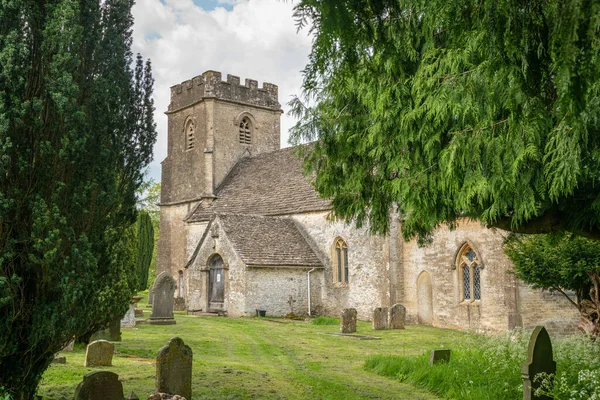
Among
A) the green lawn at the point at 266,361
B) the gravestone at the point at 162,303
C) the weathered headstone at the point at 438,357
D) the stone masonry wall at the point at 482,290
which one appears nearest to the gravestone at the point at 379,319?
the green lawn at the point at 266,361

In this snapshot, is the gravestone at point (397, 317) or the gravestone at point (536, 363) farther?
the gravestone at point (397, 317)

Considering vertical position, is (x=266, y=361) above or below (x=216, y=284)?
below

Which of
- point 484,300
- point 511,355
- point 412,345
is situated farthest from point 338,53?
point 484,300

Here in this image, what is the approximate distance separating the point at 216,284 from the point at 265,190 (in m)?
6.73

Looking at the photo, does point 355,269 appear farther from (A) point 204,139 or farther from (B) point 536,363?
(B) point 536,363

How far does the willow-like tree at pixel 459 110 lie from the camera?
276 cm

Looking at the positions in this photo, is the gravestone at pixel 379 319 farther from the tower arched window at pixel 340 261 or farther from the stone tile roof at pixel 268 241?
the stone tile roof at pixel 268 241

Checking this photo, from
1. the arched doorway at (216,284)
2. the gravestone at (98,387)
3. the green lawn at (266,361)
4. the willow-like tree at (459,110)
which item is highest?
the willow-like tree at (459,110)

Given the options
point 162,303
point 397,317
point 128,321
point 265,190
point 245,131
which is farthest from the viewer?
point 245,131

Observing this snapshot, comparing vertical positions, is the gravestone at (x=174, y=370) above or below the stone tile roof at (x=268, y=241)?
below

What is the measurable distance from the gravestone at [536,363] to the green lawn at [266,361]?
1.80 meters

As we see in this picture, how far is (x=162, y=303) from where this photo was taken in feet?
65.2

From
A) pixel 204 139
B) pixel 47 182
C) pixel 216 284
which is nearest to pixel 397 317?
pixel 216 284

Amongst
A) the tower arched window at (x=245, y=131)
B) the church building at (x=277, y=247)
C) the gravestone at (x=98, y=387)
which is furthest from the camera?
the tower arched window at (x=245, y=131)
